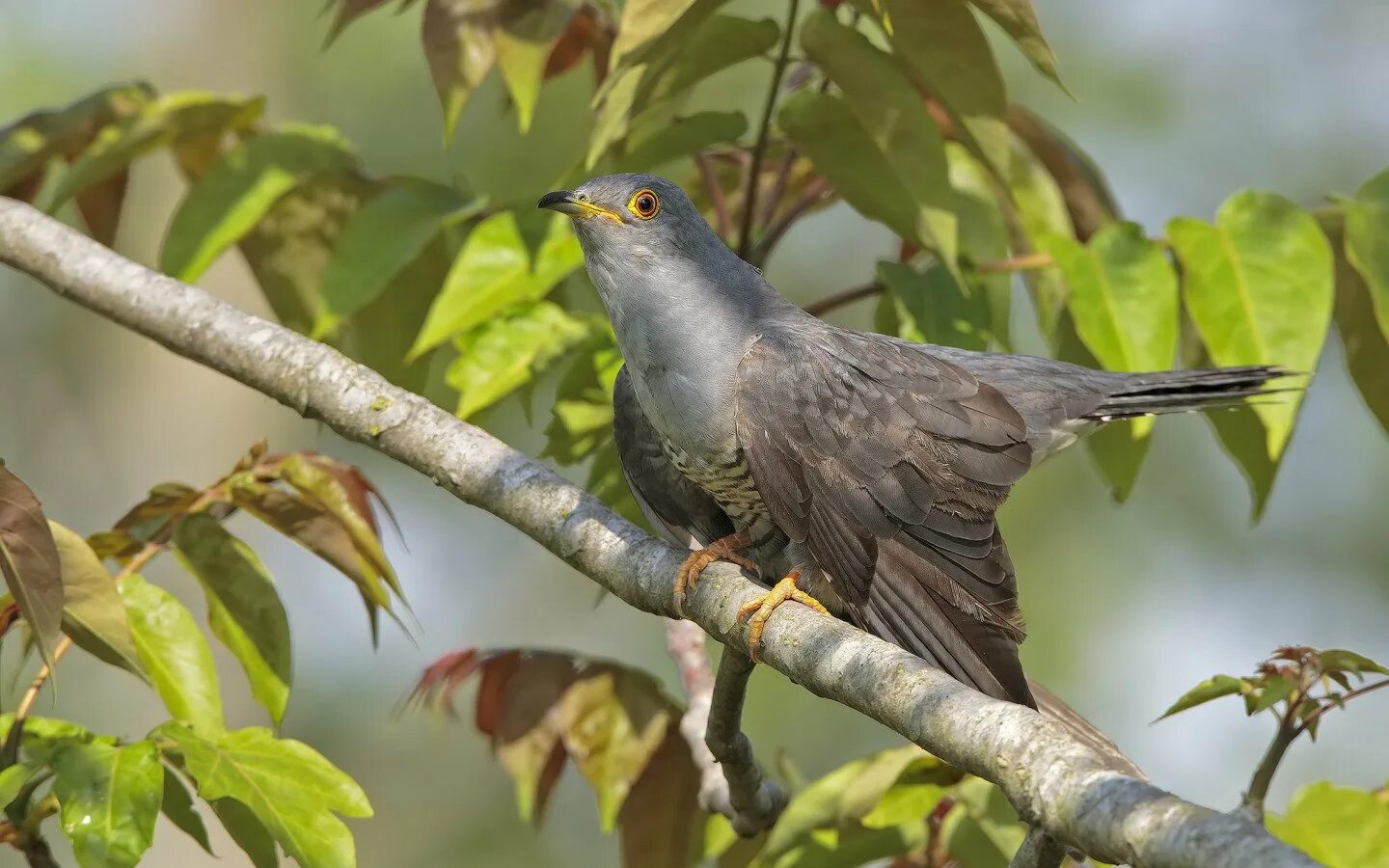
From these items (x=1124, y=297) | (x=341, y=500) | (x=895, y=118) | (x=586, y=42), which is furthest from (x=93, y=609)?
(x=1124, y=297)

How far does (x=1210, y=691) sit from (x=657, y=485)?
1.58m

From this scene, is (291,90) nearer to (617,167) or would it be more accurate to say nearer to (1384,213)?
(617,167)

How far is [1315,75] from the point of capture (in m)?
11.4

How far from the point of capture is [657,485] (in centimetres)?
344

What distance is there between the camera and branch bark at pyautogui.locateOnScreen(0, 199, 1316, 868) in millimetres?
1593

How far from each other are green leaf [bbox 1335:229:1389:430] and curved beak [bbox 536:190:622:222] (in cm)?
174

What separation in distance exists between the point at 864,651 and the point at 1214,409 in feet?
4.23

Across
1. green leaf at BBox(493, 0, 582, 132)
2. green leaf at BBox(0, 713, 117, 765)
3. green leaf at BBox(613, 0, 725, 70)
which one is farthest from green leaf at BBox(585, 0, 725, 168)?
green leaf at BBox(0, 713, 117, 765)

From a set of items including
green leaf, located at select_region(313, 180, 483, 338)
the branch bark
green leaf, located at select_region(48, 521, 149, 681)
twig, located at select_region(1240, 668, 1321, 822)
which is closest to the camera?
the branch bark

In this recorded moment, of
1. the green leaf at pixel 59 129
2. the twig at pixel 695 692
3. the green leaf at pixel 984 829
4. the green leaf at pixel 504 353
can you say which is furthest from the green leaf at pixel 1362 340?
the green leaf at pixel 59 129

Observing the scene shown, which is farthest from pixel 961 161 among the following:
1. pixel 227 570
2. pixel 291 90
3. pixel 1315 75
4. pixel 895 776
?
pixel 1315 75

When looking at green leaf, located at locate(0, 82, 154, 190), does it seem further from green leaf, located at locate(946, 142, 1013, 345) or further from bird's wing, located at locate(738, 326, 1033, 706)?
green leaf, located at locate(946, 142, 1013, 345)

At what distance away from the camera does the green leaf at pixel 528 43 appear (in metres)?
3.07

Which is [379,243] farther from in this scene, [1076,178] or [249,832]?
[1076,178]
